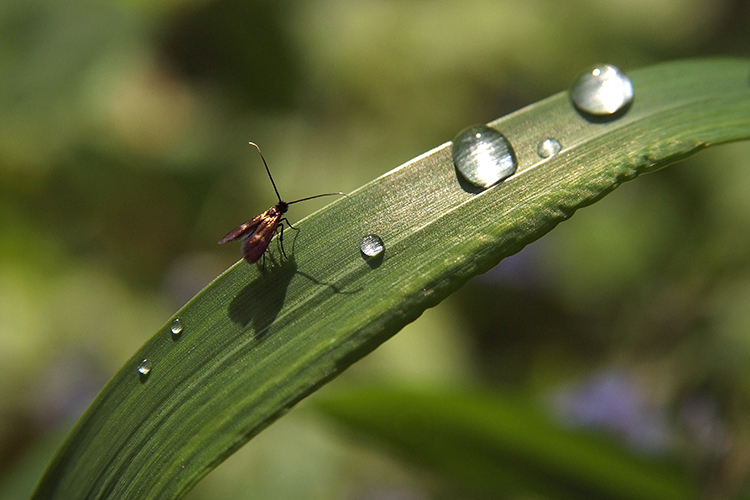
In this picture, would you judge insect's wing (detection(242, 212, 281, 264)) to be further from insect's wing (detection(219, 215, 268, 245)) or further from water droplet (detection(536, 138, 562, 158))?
water droplet (detection(536, 138, 562, 158))

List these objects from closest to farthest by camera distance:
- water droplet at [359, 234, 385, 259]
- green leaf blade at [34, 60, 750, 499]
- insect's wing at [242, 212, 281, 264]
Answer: green leaf blade at [34, 60, 750, 499], water droplet at [359, 234, 385, 259], insect's wing at [242, 212, 281, 264]

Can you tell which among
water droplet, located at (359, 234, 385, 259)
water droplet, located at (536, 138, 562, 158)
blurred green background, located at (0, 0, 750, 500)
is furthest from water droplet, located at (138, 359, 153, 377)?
blurred green background, located at (0, 0, 750, 500)

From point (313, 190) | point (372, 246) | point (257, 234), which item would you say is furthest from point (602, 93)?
point (313, 190)

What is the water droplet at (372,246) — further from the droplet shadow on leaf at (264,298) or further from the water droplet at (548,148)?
the water droplet at (548,148)

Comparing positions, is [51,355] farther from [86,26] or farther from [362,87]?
[362,87]

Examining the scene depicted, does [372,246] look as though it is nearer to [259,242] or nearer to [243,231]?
[259,242]

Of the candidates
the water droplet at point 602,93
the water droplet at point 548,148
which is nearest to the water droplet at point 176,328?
the water droplet at point 548,148
